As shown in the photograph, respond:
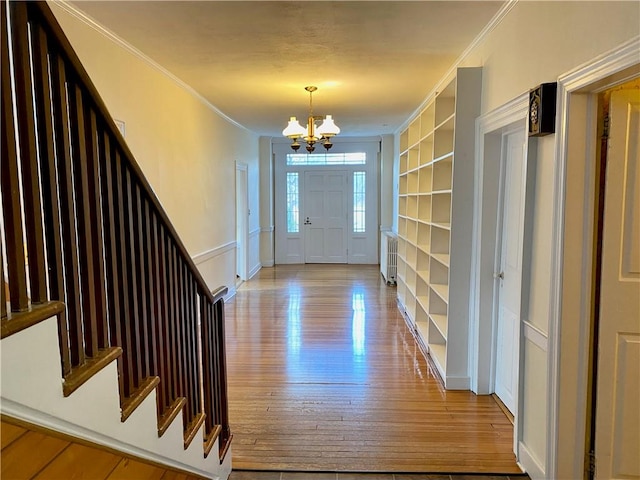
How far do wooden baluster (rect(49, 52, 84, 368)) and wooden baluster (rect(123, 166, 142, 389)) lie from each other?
0.26 m

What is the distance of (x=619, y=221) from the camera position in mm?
1780

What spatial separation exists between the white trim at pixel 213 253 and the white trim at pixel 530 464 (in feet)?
11.4

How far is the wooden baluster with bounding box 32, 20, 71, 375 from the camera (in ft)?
3.20

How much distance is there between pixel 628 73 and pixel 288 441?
8.07 feet

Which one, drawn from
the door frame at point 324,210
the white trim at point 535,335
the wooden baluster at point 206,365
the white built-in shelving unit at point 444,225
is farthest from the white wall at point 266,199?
the white trim at point 535,335

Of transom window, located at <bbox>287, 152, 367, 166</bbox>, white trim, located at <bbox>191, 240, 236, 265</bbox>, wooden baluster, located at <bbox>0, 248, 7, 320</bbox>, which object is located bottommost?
white trim, located at <bbox>191, 240, 236, 265</bbox>

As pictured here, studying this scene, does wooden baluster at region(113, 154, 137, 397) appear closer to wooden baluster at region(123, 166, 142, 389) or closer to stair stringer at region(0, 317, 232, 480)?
wooden baluster at region(123, 166, 142, 389)

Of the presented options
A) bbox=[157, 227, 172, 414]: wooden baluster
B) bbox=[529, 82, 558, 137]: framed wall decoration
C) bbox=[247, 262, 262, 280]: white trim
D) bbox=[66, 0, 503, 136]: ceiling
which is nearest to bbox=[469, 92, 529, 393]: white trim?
bbox=[529, 82, 558, 137]: framed wall decoration

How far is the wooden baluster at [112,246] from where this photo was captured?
1257 mm

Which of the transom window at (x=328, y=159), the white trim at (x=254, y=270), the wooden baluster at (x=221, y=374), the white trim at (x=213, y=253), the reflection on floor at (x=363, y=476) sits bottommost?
the reflection on floor at (x=363, y=476)

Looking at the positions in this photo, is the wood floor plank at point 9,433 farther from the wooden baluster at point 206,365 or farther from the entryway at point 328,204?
the entryway at point 328,204

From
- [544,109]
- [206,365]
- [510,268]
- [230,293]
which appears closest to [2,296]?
[206,365]

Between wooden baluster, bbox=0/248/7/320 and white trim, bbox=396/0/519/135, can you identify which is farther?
white trim, bbox=396/0/519/135

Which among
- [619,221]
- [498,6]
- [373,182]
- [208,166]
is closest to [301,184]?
[373,182]
